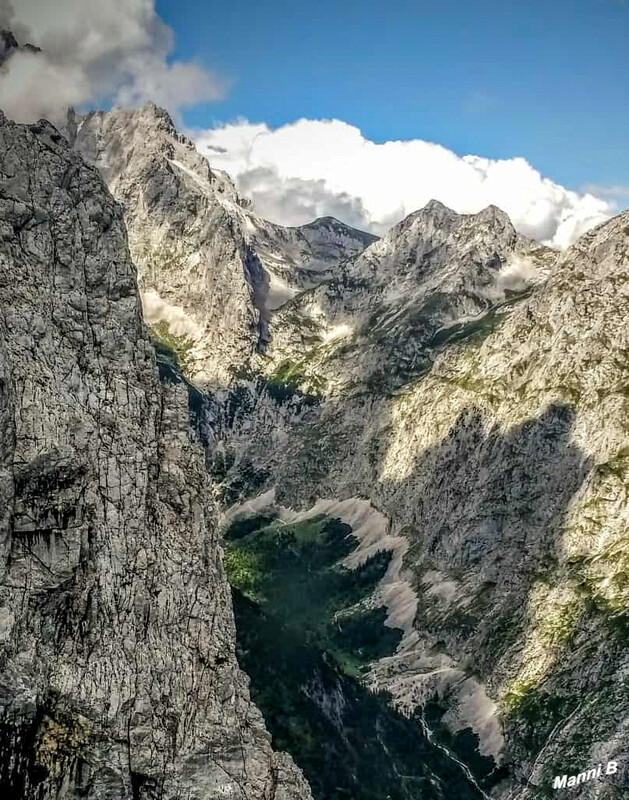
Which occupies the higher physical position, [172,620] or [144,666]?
[172,620]

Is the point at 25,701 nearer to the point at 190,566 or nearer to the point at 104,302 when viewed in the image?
the point at 190,566

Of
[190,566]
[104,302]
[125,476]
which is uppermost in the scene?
[104,302]

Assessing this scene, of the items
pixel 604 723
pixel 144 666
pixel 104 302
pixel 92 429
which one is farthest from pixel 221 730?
pixel 604 723

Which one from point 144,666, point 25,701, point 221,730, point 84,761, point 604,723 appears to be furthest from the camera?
point 604,723

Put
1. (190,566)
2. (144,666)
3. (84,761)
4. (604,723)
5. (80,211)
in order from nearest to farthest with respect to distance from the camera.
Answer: (84,761), (144,666), (190,566), (80,211), (604,723)

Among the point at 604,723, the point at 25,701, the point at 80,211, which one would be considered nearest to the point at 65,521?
the point at 25,701

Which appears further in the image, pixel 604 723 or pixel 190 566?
pixel 604 723
